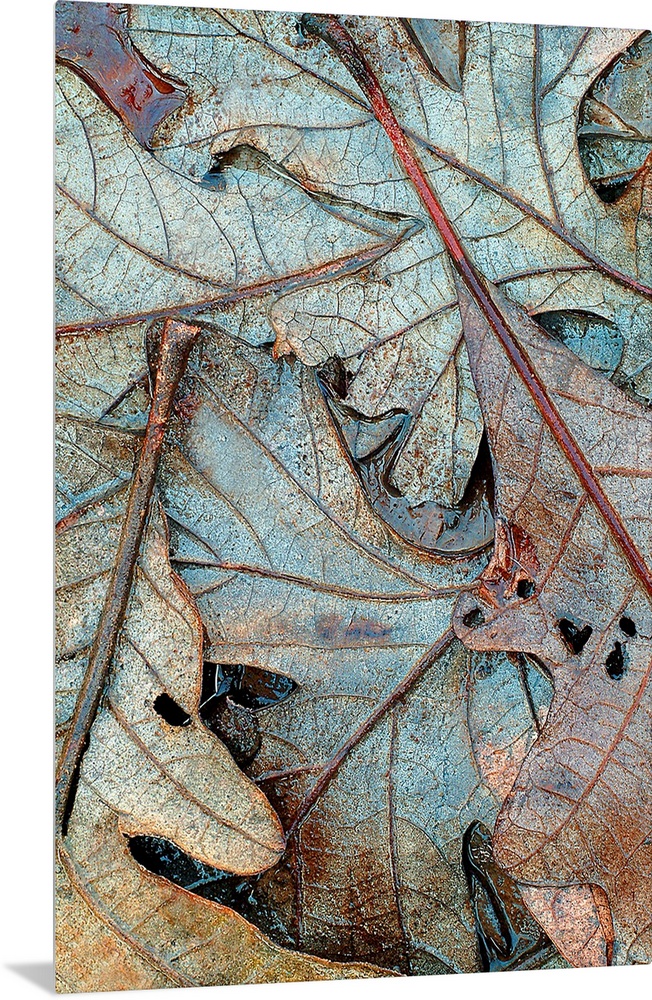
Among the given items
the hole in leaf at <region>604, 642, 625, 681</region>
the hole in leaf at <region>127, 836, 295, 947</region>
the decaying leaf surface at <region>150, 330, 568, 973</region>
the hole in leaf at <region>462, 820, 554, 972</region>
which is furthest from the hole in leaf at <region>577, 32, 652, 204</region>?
the hole in leaf at <region>127, 836, 295, 947</region>

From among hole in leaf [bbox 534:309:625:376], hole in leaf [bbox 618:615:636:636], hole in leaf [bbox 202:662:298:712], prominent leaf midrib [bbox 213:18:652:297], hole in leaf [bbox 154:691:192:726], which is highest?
prominent leaf midrib [bbox 213:18:652:297]

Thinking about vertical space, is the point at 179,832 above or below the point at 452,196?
below

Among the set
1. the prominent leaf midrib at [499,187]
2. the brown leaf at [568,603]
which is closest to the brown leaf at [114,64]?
the prominent leaf midrib at [499,187]

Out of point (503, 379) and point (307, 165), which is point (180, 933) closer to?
point (503, 379)

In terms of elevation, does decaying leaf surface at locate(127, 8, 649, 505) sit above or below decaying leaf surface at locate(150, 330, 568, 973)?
above

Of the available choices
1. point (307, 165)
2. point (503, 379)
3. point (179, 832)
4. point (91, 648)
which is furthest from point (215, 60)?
point (179, 832)

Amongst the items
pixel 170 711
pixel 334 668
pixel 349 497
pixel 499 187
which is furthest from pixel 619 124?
pixel 170 711

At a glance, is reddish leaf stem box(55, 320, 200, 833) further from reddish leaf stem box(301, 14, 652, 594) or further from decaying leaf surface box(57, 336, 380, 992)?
reddish leaf stem box(301, 14, 652, 594)

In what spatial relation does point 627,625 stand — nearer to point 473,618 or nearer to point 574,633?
point 574,633
